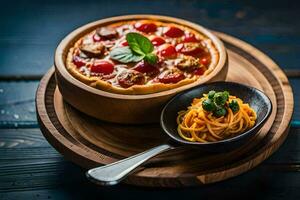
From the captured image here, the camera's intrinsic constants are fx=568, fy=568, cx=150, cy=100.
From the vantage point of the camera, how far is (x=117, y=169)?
230 centimetres

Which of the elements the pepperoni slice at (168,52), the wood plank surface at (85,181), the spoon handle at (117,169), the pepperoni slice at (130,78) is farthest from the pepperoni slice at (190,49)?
the spoon handle at (117,169)

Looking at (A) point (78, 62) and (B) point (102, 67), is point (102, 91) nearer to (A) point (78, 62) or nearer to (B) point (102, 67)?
(B) point (102, 67)

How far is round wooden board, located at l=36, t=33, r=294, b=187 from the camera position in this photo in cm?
238

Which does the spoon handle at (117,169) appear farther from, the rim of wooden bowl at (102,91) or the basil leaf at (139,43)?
the basil leaf at (139,43)

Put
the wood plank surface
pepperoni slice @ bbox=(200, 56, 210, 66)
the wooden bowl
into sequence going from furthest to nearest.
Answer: pepperoni slice @ bbox=(200, 56, 210, 66) < the wooden bowl < the wood plank surface

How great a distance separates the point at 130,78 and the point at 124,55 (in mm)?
197

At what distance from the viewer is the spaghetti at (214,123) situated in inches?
99.7

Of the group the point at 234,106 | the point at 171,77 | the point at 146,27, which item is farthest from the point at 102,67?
the point at 234,106

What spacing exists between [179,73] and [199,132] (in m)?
0.43

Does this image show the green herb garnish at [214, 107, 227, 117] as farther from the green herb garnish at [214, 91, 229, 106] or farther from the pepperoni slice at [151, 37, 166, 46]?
the pepperoni slice at [151, 37, 166, 46]

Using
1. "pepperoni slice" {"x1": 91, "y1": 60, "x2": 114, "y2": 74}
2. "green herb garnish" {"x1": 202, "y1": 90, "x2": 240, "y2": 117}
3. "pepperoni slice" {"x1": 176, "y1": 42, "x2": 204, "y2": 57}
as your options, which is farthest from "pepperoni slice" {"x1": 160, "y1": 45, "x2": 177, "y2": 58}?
"green herb garnish" {"x1": 202, "y1": 90, "x2": 240, "y2": 117}

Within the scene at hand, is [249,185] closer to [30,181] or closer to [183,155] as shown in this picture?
[183,155]

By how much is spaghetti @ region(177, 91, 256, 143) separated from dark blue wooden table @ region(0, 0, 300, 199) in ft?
0.71

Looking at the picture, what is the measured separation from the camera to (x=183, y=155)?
2543mm
